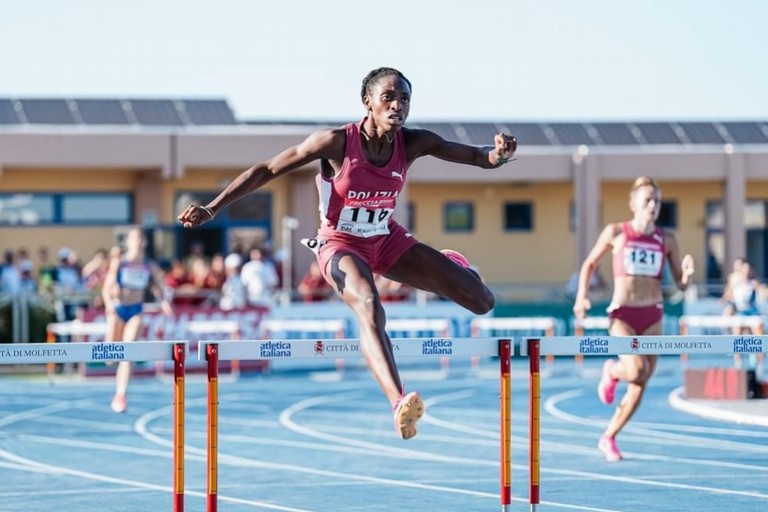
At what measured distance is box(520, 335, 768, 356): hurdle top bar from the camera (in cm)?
834

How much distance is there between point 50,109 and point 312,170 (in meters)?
6.56

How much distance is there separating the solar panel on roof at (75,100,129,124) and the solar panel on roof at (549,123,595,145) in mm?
12403

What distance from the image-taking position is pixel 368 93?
26.5 ft

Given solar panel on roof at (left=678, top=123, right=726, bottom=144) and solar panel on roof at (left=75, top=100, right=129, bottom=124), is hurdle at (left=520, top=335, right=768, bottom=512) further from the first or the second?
solar panel on roof at (left=678, top=123, right=726, bottom=144)

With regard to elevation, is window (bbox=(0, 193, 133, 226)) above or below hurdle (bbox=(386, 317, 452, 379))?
above

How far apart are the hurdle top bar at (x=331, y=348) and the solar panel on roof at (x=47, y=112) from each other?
90.5ft

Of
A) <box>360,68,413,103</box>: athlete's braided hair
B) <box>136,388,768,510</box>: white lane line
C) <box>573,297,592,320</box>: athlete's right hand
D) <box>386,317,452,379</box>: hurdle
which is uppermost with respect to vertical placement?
<box>360,68,413,103</box>: athlete's braided hair

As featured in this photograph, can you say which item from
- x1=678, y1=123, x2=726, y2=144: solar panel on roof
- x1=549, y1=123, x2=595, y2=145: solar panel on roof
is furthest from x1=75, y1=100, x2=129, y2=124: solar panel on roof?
x1=678, y1=123, x2=726, y2=144: solar panel on roof

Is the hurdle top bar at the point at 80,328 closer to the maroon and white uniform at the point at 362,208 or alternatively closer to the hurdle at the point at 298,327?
the hurdle at the point at 298,327

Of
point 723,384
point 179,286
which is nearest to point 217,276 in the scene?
point 179,286

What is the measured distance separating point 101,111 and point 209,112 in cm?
278

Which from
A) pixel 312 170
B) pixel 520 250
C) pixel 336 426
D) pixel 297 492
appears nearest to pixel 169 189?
pixel 312 170

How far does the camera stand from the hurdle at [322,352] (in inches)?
313

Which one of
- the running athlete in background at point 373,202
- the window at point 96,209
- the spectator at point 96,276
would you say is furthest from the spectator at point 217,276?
the running athlete in background at point 373,202
